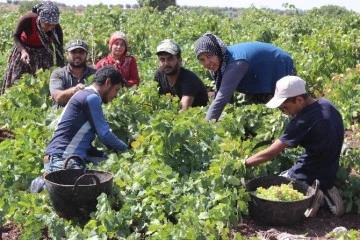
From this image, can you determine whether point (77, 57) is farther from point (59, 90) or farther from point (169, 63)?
point (169, 63)

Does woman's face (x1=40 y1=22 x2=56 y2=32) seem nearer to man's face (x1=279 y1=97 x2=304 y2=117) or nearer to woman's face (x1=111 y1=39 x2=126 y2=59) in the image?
woman's face (x1=111 y1=39 x2=126 y2=59)

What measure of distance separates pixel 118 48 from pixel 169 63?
43.1 inches

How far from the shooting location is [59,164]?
537 cm

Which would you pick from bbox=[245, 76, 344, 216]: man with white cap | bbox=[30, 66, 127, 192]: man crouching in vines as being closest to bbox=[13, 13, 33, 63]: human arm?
bbox=[30, 66, 127, 192]: man crouching in vines

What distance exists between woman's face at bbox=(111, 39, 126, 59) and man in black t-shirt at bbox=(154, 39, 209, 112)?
0.74m

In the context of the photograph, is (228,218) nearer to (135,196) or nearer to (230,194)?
(230,194)

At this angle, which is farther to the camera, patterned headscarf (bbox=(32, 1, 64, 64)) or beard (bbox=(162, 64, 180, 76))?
patterned headscarf (bbox=(32, 1, 64, 64))

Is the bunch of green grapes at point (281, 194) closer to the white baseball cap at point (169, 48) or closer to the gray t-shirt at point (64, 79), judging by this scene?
the white baseball cap at point (169, 48)

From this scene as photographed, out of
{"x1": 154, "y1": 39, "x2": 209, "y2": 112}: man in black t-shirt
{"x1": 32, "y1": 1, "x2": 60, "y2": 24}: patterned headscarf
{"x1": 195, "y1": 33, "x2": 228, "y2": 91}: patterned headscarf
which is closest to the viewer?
{"x1": 195, "y1": 33, "x2": 228, "y2": 91}: patterned headscarf

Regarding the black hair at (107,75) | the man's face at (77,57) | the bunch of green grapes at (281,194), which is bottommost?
the bunch of green grapes at (281,194)

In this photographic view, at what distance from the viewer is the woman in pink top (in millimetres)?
7766

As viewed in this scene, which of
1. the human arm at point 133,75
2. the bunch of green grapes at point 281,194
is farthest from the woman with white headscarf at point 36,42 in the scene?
the bunch of green grapes at point 281,194

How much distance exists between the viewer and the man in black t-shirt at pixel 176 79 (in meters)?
6.87

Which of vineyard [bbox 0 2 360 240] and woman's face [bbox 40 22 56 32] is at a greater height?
woman's face [bbox 40 22 56 32]
